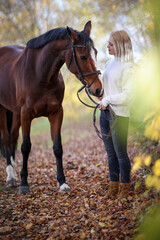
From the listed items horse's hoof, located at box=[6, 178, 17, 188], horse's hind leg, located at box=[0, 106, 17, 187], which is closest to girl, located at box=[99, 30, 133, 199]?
horse's hoof, located at box=[6, 178, 17, 188]

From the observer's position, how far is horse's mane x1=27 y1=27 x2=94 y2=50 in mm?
3455

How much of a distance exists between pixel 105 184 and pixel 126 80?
1.78 metres

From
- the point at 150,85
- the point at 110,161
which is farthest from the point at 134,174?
the point at 150,85

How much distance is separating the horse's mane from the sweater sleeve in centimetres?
71

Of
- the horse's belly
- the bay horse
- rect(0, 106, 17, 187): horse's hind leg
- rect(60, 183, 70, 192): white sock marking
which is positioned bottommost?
rect(60, 183, 70, 192): white sock marking

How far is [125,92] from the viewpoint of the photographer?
3.01 meters

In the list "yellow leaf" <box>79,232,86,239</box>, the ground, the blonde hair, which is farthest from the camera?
the blonde hair

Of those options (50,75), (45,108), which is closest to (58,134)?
(45,108)

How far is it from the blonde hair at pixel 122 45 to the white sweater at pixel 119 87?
3.0 inches

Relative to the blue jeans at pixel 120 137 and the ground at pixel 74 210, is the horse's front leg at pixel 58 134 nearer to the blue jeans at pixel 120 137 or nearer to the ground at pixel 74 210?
the ground at pixel 74 210

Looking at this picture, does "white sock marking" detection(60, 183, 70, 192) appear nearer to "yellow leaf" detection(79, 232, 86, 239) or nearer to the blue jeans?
the blue jeans

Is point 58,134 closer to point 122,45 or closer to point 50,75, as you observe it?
point 50,75

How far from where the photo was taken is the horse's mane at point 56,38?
3.46 m

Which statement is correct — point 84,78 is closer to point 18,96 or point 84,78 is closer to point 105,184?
point 18,96
